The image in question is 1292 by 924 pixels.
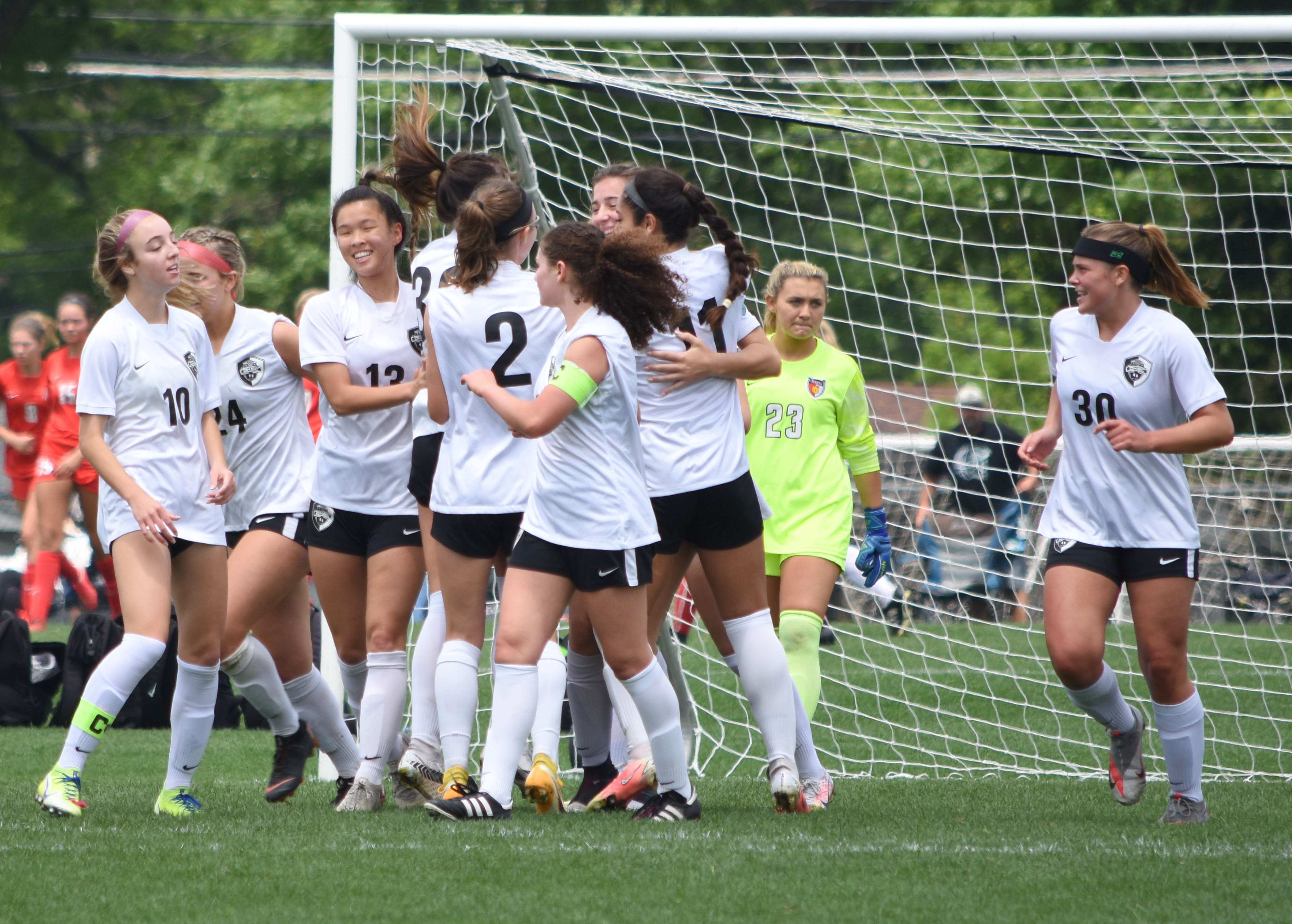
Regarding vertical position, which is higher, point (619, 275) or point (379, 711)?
point (619, 275)

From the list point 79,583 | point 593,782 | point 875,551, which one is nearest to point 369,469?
point 593,782

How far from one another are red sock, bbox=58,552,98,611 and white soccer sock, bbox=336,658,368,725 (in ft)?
19.8

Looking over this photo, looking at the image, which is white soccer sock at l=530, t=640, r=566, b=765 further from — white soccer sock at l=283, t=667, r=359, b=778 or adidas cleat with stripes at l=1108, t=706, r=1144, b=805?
adidas cleat with stripes at l=1108, t=706, r=1144, b=805

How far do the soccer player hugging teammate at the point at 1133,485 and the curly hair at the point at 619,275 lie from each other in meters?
1.51

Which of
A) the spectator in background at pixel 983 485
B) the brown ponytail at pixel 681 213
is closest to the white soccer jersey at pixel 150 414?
the brown ponytail at pixel 681 213

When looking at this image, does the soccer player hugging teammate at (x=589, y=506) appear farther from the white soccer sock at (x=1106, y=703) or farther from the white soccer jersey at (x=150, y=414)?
the white soccer sock at (x=1106, y=703)

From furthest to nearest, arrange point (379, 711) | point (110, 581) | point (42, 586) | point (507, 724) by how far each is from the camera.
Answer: point (42, 586) < point (110, 581) < point (379, 711) < point (507, 724)

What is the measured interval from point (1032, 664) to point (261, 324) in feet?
20.8

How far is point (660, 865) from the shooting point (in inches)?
158

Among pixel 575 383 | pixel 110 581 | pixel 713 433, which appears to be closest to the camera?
pixel 575 383

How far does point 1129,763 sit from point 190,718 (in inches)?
132

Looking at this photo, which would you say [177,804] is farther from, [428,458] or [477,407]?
[477,407]

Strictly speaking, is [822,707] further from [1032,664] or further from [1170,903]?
[1170,903]

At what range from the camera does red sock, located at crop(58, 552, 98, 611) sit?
11.7 metres
